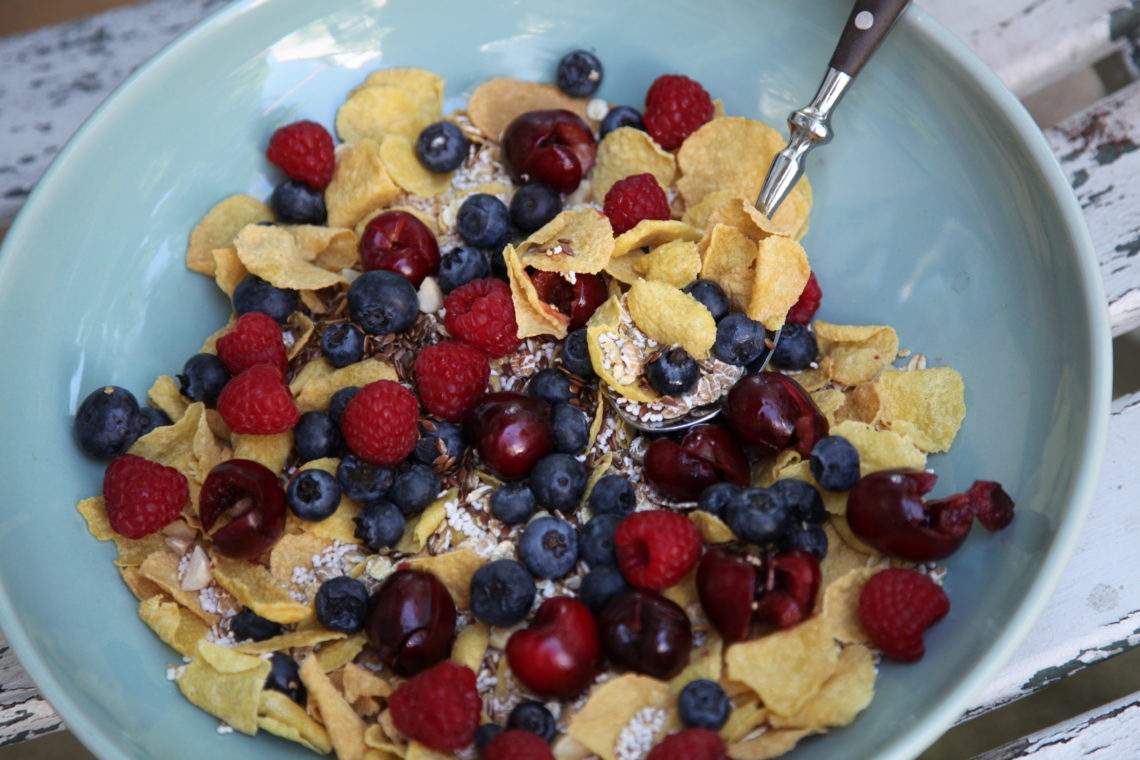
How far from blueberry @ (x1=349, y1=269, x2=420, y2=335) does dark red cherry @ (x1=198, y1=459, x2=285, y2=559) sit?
0.64 feet

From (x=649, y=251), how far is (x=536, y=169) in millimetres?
160

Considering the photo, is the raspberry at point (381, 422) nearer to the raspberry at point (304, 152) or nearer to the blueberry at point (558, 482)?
the blueberry at point (558, 482)

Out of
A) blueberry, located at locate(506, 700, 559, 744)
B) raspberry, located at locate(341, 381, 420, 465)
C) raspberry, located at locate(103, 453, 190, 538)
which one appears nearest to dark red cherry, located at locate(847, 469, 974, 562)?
blueberry, located at locate(506, 700, 559, 744)

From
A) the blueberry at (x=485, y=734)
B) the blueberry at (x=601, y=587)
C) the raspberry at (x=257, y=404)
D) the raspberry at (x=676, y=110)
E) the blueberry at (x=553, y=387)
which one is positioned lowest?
the blueberry at (x=485, y=734)

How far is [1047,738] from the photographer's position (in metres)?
1.01

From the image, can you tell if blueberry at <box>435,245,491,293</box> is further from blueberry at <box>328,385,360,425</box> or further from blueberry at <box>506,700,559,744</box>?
blueberry at <box>506,700,559,744</box>

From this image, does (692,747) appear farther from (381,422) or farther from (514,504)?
(381,422)

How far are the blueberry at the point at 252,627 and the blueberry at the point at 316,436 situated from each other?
0.56 ft

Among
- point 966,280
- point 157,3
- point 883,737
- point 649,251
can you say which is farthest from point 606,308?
point 157,3

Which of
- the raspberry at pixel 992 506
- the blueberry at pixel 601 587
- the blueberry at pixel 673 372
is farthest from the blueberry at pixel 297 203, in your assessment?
the raspberry at pixel 992 506

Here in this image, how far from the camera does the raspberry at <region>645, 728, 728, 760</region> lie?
773 millimetres

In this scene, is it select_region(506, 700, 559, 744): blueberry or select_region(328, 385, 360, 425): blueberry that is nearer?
select_region(506, 700, 559, 744): blueberry

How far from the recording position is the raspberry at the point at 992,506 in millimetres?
866

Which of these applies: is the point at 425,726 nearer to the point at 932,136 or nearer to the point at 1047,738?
the point at 1047,738
